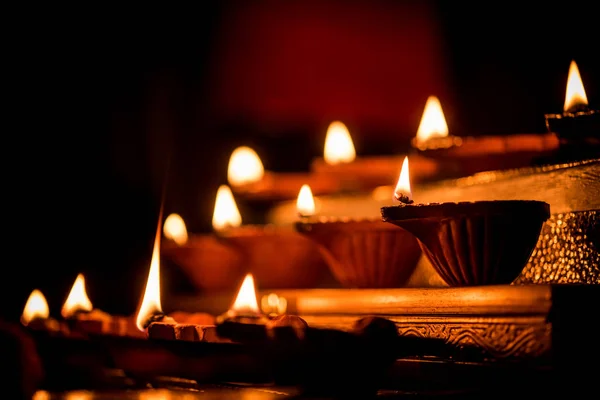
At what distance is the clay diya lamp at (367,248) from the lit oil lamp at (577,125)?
51 cm

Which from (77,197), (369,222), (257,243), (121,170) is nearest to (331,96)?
(121,170)

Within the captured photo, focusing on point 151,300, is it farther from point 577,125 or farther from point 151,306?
point 577,125

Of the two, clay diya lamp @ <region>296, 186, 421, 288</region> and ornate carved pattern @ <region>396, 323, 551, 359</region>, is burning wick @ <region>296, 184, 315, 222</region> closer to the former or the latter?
clay diya lamp @ <region>296, 186, 421, 288</region>

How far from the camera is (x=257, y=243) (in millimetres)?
2631

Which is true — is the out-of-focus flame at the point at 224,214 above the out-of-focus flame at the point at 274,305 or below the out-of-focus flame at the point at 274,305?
above

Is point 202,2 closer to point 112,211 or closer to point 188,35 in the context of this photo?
point 188,35

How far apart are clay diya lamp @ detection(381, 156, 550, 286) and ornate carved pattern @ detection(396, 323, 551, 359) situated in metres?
0.13

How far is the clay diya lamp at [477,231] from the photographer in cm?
171

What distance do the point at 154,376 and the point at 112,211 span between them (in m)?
2.55

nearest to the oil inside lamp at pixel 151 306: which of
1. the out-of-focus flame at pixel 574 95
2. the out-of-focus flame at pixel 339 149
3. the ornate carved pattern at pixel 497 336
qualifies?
the ornate carved pattern at pixel 497 336

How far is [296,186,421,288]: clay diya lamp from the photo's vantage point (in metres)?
2.11

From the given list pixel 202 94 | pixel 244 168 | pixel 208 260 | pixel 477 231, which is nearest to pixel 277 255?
pixel 208 260

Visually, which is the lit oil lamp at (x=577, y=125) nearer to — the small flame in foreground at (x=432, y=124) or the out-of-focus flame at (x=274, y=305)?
the small flame in foreground at (x=432, y=124)

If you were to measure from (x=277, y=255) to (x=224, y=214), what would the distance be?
14.4 inches
